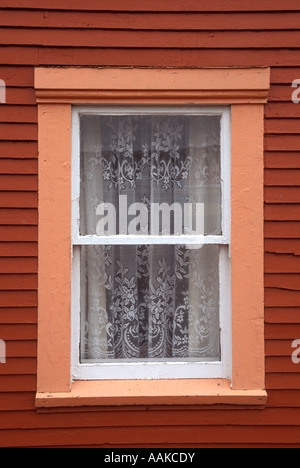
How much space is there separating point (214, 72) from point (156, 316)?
1.48 m

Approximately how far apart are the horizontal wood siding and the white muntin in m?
0.40

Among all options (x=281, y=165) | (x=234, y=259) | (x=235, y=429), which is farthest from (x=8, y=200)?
(x=235, y=429)

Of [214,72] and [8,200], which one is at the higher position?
[214,72]

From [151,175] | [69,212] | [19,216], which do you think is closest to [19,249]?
[19,216]

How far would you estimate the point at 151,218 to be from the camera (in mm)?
3002

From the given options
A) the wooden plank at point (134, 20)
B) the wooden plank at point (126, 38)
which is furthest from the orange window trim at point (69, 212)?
the wooden plank at point (134, 20)

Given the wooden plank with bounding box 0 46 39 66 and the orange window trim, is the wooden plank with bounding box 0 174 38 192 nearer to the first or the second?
the orange window trim

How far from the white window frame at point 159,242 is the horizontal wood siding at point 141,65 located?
0.68 feet

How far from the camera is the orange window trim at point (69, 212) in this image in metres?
2.84

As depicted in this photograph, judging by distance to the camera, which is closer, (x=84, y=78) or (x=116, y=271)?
(x=84, y=78)

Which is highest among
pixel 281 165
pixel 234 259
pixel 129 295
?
pixel 281 165

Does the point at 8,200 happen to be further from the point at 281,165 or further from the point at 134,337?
the point at 281,165

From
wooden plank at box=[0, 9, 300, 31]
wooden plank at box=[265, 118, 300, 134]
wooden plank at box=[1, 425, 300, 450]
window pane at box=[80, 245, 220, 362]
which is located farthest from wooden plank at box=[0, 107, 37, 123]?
wooden plank at box=[1, 425, 300, 450]

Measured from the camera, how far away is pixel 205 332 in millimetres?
3025
